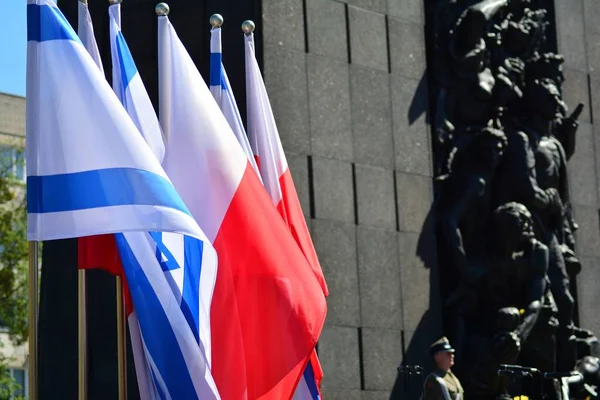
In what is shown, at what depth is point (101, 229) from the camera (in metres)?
9.11

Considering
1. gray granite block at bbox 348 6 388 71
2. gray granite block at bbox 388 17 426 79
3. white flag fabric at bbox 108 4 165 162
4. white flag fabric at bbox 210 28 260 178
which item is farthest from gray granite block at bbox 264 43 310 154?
white flag fabric at bbox 108 4 165 162

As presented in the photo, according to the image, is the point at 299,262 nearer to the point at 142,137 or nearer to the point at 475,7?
the point at 142,137

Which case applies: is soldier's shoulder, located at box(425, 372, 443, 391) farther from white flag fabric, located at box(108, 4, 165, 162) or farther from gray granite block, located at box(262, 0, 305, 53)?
white flag fabric, located at box(108, 4, 165, 162)

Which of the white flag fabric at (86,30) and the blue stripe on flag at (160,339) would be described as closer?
the blue stripe on flag at (160,339)

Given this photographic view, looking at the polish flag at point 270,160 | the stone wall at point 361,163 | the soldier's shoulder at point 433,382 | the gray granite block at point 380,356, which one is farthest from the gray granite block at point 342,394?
the polish flag at point 270,160

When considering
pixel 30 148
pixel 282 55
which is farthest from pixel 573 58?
pixel 30 148

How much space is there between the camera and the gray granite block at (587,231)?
18.7 metres

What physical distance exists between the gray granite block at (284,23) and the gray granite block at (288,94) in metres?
0.08

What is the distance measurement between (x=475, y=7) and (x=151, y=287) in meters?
8.14

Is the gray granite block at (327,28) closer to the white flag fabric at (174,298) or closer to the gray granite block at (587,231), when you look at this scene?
the gray granite block at (587,231)

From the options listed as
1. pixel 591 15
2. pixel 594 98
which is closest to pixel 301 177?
pixel 594 98

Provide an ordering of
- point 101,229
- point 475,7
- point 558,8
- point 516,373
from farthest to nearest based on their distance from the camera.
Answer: point 558,8
point 475,7
point 516,373
point 101,229

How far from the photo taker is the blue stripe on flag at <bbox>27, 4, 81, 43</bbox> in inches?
377

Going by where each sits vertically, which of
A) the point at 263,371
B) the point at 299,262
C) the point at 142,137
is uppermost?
the point at 142,137
